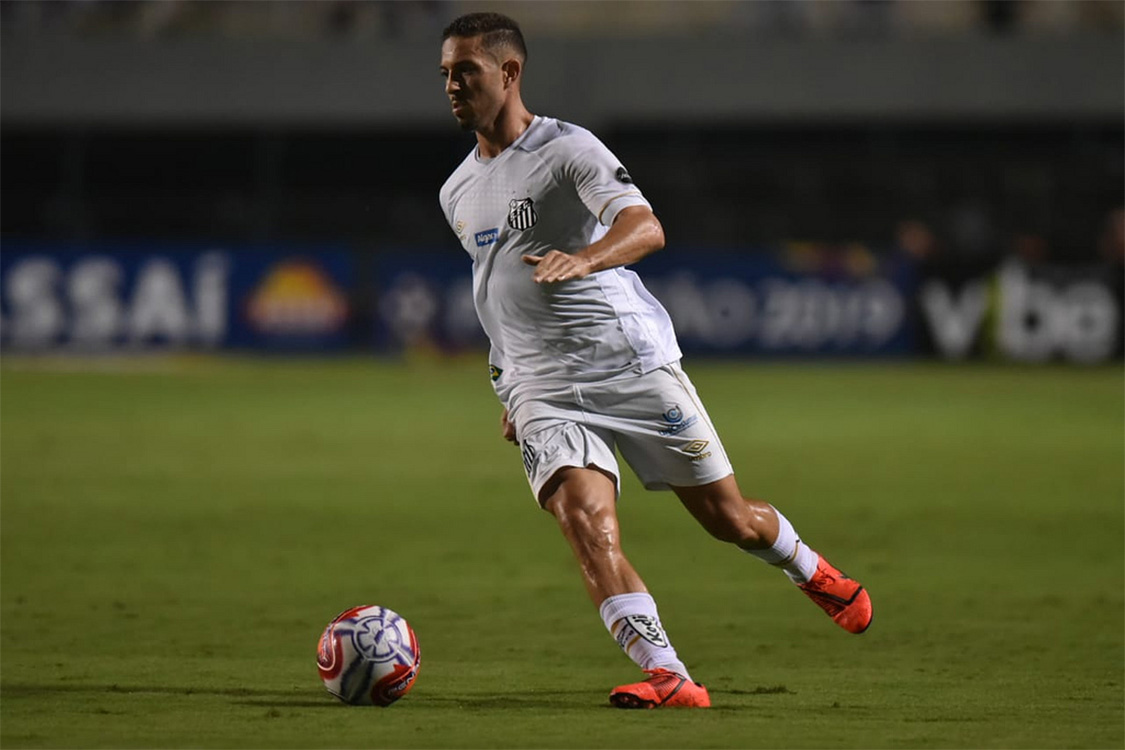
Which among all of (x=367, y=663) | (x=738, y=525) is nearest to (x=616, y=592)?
(x=738, y=525)

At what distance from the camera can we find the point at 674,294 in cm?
2794

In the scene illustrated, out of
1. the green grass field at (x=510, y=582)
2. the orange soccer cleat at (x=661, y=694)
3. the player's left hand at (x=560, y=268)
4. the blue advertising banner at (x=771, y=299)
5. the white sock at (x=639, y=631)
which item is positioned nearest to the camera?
the player's left hand at (x=560, y=268)

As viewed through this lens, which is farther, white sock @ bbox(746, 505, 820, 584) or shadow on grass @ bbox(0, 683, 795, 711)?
white sock @ bbox(746, 505, 820, 584)

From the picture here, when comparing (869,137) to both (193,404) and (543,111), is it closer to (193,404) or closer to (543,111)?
(543,111)

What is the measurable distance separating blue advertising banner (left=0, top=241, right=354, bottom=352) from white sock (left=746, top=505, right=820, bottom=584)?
21.9 meters

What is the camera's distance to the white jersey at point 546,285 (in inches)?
264

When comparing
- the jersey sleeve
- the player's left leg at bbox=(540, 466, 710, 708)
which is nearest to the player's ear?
the jersey sleeve

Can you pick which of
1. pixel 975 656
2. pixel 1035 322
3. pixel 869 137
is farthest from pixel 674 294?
pixel 975 656

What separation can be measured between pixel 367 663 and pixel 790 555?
1.81 m

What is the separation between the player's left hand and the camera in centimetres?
604

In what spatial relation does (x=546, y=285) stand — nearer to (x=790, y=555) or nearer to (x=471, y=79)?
(x=471, y=79)

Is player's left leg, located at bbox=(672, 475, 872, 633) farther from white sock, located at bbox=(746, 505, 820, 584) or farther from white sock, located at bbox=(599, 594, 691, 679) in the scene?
white sock, located at bbox=(599, 594, 691, 679)

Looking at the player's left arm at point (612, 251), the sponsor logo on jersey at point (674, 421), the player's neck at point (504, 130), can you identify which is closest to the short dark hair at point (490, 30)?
the player's neck at point (504, 130)

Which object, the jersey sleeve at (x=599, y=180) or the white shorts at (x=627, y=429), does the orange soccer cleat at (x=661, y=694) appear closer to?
the white shorts at (x=627, y=429)
